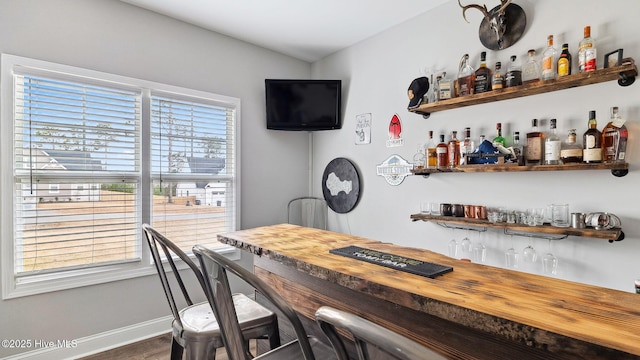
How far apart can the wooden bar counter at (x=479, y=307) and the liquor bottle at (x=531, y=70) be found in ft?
5.34

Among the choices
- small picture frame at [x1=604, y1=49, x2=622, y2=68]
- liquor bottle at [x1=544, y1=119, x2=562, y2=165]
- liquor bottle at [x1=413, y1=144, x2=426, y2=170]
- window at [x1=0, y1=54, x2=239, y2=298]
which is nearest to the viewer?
small picture frame at [x1=604, y1=49, x2=622, y2=68]

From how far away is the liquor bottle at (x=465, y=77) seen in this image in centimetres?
242

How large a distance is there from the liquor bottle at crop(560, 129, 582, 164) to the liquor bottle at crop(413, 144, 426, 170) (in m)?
1.01

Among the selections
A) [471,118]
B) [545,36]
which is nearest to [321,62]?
[471,118]

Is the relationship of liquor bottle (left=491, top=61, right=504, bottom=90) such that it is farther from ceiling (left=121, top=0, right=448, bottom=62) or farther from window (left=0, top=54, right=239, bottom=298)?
window (left=0, top=54, right=239, bottom=298)

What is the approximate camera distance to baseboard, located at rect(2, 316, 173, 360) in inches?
90.3

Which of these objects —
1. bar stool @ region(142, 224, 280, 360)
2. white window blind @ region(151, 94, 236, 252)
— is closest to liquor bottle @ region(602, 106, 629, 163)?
bar stool @ region(142, 224, 280, 360)

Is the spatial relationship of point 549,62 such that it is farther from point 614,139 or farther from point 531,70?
point 614,139

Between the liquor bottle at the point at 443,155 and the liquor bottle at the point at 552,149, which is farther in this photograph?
the liquor bottle at the point at 443,155

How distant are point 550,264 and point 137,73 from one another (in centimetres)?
343

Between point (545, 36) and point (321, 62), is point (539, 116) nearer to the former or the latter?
point (545, 36)

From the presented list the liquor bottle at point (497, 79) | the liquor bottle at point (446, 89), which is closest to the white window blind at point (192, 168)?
the liquor bottle at point (446, 89)

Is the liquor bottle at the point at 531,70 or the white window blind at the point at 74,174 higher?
the liquor bottle at the point at 531,70

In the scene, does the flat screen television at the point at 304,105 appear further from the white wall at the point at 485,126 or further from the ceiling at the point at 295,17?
the ceiling at the point at 295,17
